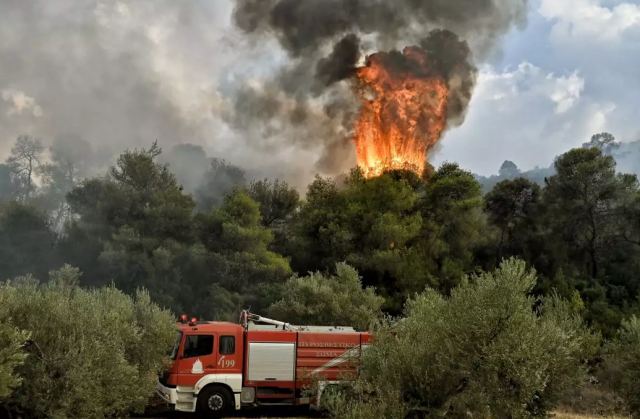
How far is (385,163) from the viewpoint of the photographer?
9512cm

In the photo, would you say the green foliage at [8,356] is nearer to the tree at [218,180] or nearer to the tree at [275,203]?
the tree at [275,203]

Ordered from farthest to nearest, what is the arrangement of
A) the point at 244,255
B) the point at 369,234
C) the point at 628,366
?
the point at 369,234
the point at 244,255
the point at 628,366

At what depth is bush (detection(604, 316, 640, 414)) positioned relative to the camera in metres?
23.9

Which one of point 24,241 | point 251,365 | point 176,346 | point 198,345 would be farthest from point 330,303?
point 24,241

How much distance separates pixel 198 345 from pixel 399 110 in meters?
81.8

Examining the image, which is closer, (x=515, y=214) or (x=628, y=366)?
(x=628, y=366)

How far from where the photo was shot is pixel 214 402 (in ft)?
83.9

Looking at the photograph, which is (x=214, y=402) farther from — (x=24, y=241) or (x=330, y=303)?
(x=24, y=241)

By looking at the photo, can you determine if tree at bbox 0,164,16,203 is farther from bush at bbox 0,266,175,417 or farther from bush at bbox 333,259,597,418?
bush at bbox 333,259,597,418

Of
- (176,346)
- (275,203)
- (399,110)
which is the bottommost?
(176,346)

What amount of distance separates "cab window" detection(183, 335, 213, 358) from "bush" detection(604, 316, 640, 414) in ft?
59.0

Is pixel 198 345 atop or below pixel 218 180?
below

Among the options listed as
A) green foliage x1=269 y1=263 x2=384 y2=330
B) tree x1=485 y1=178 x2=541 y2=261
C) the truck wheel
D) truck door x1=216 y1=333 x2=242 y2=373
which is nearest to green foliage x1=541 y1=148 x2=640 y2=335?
tree x1=485 y1=178 x2=541 y2=261

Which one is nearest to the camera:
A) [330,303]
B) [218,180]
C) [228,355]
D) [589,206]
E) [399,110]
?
[228,355]
